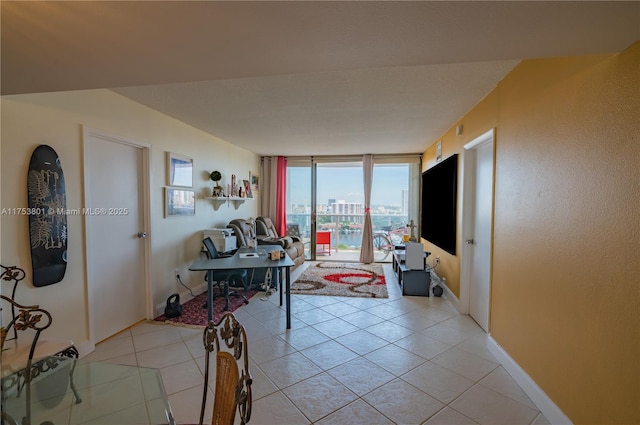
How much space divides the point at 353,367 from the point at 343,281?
8.44ft

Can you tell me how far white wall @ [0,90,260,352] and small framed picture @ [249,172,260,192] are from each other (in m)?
2.28

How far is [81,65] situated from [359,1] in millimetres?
1613

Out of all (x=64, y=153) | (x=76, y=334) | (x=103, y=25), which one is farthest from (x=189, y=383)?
(x=103, y=25)

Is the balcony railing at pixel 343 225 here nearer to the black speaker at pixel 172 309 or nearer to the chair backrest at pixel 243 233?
the chair backrest at pixel 243 233

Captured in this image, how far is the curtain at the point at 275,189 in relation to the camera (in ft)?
22.2

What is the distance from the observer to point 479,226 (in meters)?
3.23

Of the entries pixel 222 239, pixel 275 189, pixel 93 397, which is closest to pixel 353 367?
pixel 93 397

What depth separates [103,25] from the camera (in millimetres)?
1244

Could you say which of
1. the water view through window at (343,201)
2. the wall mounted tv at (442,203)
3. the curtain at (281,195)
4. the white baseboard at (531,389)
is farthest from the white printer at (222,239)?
the white baseboard at (531,389)

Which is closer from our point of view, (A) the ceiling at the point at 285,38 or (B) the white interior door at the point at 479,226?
(A) the ceiling at the point at 285,38

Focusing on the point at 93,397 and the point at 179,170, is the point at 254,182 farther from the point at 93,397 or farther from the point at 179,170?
the point at 93,397

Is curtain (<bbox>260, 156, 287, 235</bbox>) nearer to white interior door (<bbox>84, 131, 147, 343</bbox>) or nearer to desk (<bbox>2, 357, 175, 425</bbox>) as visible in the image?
white interior door (<bbox>84, 131, 147, 343</bbox>)

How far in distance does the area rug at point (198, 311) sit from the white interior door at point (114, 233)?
1.37ft

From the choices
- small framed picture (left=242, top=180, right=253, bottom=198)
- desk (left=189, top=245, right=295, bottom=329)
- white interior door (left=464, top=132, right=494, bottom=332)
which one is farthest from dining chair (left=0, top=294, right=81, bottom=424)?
small framed picture (left=242, top=180, right=253, bottom=198)
